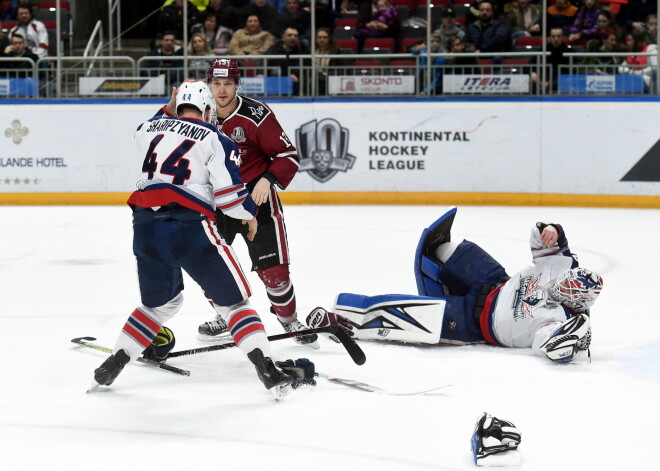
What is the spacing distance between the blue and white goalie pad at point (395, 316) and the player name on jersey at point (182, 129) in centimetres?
131

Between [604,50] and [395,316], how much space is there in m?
7.54

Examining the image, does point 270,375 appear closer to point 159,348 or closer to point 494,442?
point 159,348

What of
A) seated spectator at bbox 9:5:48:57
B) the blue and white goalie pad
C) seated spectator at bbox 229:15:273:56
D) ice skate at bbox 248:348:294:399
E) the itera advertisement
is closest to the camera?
ice skate at bbox 248:348:294:399

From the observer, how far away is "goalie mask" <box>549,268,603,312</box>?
4199 mm

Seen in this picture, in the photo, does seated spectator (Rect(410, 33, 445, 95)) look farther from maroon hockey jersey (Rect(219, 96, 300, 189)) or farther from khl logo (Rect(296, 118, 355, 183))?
maroon hockey jersey (Rect(219, 96, 300, 189))

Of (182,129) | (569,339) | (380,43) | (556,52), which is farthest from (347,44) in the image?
(182,129)

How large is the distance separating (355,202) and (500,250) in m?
3.82

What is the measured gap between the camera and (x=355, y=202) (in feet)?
37.5

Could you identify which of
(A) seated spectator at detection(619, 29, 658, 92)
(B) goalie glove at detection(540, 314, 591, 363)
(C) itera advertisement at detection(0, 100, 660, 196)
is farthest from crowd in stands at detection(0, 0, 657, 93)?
(B) goalie glove at detection(540, 314, 591, 363)

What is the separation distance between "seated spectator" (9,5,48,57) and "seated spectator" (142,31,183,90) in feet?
4.04

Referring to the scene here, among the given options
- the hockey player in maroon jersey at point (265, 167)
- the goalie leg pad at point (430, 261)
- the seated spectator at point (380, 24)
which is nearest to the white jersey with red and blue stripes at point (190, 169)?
the hockey player in maroon jersey at point (265, 167)

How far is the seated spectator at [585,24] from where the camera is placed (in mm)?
11469

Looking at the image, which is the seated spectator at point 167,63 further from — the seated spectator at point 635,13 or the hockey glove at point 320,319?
the hockey glove at point 320,319

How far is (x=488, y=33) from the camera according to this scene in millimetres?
11461
